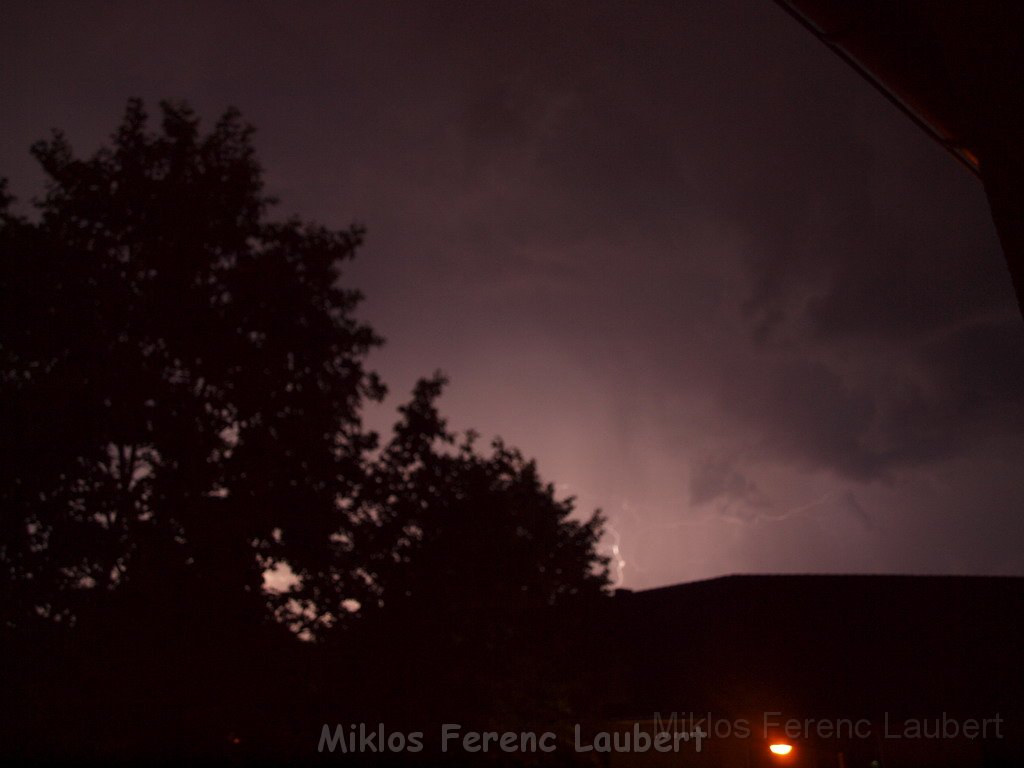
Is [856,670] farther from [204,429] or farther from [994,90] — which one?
[994,90]

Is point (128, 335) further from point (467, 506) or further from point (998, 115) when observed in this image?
point (998, 115)

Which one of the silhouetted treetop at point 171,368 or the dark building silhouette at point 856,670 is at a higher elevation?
the silhouetted treetop at point 171,368

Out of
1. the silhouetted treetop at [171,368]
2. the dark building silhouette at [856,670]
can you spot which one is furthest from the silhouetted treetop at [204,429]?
the dark building silhouette at [856,670]

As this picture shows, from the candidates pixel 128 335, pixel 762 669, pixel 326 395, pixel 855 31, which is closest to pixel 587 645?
pixel 762 669

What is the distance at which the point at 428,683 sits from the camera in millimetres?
12641

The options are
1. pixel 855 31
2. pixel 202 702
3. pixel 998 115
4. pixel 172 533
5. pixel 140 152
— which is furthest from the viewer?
pixel 140 152

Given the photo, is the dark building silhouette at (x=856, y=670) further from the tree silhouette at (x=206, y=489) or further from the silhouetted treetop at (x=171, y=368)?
the silhouetted treetop at (x=171, y=368)

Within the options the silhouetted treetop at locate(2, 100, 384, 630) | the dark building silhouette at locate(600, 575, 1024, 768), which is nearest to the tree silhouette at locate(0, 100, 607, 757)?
the silhouetted treetop at locate(2, 100, 384, 630)

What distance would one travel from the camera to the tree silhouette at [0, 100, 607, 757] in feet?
35.1

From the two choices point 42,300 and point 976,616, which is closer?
point 42,300

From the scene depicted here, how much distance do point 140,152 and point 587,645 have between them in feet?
68.4

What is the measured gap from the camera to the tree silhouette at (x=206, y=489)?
421 inches

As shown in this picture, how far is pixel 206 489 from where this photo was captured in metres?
11.9

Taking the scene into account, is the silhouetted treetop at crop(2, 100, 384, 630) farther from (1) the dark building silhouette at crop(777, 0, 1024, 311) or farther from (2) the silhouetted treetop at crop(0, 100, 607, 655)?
(1) the dark building silhouette at crop(777, 0, 1024, 311)
